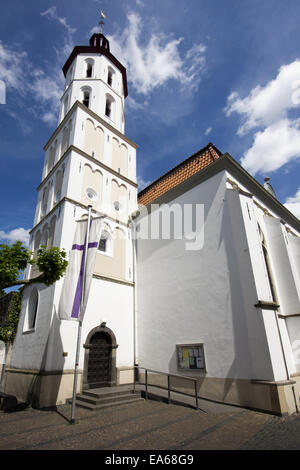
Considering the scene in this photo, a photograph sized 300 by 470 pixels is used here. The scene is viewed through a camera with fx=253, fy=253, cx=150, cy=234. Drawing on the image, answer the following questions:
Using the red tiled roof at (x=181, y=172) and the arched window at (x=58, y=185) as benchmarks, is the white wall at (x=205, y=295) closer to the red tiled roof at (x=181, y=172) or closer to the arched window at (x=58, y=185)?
the red tiled roof at (x=181, y=172)

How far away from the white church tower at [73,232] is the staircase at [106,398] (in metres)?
0.84

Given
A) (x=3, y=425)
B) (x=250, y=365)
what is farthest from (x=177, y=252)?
(x=3, y=425)

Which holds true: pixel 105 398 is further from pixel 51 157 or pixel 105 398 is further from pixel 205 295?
pixel 51 157

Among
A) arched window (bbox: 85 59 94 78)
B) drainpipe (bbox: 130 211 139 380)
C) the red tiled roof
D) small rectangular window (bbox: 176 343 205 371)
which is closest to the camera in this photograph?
small rectangular window (bbox: 176 343 205 371)

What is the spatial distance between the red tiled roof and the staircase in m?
9.59

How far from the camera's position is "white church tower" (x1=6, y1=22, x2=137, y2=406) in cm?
972

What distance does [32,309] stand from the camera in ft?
39.9

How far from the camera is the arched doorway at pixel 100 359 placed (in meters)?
10.2

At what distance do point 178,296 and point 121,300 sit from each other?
3072mm

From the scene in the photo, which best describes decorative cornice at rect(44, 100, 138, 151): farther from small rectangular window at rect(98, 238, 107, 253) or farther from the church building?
small rectangular window at rect(98, 238, 107, 253)

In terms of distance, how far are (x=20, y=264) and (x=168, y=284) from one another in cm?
633

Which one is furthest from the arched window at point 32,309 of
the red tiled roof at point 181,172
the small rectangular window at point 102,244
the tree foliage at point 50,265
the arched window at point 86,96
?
the arched window at point 86,96

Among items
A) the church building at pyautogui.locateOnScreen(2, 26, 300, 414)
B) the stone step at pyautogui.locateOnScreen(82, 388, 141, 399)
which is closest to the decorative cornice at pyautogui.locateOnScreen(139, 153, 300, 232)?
the church building at pyautogui.locateOnScreen(2, 26, 300, 414)

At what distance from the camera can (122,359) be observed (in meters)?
11.5
